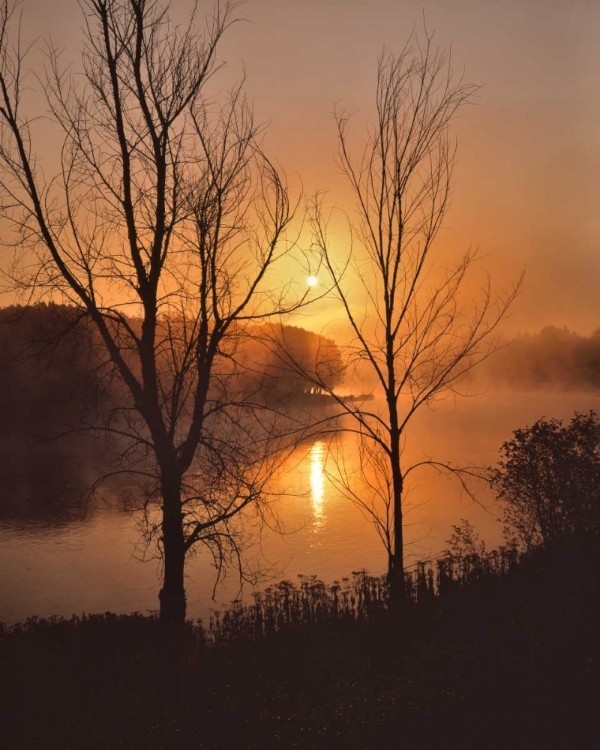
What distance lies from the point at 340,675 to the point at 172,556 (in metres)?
3.75

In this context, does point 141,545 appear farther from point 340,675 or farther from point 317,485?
point 340,675

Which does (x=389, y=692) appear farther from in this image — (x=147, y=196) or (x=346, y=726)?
(x=147, y=196)

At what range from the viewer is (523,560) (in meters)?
15.3

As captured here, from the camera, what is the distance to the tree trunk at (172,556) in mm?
12016

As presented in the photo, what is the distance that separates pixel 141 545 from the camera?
118ft

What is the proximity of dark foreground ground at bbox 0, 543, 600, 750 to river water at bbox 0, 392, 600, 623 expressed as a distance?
344cm

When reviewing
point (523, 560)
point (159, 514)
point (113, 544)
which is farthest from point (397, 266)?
point (159, 514)

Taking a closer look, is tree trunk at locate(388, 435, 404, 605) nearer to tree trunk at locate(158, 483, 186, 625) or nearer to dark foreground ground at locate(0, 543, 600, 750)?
dark foreground ground at locate(0, 543, 600, 750)

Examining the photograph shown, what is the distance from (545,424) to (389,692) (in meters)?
12.6

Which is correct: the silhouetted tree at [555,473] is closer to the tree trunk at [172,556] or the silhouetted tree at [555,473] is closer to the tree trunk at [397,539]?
the tree trunk at [397,539]

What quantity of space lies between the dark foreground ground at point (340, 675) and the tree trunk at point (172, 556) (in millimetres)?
375

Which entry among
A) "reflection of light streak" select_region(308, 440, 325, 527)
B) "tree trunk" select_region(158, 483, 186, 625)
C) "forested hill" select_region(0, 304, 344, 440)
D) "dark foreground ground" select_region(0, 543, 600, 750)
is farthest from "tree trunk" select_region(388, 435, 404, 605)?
"reflection of light streak" select_region(308, 440, 325, 527)

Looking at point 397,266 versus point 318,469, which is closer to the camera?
point 397,266

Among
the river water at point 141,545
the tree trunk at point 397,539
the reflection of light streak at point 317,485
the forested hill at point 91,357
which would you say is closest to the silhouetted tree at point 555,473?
the river water at point 141,545
